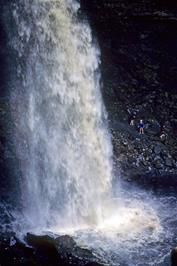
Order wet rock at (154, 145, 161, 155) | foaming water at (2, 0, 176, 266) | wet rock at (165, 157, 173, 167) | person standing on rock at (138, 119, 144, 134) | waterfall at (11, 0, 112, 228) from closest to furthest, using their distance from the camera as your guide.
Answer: foaming water at (2, 0, 176, 266), waterfall at (11, 0, 112, 228), wet rock at (165, 157, 173, 167), wet rock at (154, 145, 161, 155), person standing on rock at (138, 119, 144, 134)

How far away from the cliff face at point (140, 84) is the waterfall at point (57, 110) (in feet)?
6.43

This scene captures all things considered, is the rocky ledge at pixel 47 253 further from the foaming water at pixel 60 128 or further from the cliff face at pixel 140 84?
the cliff face at pixel 140 84

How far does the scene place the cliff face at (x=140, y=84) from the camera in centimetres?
1842

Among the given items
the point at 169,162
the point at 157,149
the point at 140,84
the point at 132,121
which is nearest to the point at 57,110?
the point at 132,121

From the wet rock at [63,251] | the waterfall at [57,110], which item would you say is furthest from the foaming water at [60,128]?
the wet rock at [63,251]

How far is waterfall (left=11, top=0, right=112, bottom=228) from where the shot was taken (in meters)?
15.8

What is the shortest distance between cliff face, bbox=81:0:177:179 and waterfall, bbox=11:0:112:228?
1961 millimetres

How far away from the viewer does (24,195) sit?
1650 centimetres

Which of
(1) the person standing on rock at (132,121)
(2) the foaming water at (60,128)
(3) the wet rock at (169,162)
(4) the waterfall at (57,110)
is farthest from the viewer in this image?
(1) the person standing on rock at (132,121)

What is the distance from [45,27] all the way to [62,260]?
8.88 meters

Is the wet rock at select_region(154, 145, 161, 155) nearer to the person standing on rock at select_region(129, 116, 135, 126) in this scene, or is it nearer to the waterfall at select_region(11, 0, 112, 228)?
the person standing on rock at select_region(129, 116, 135, 126)

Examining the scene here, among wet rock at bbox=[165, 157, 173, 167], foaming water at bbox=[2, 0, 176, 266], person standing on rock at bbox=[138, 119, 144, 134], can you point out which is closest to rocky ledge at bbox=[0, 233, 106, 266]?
foaming water at bbox=[2, 0, 176, 266]

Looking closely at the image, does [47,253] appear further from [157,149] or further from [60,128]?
[157,149]

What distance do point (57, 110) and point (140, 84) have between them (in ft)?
18.6
